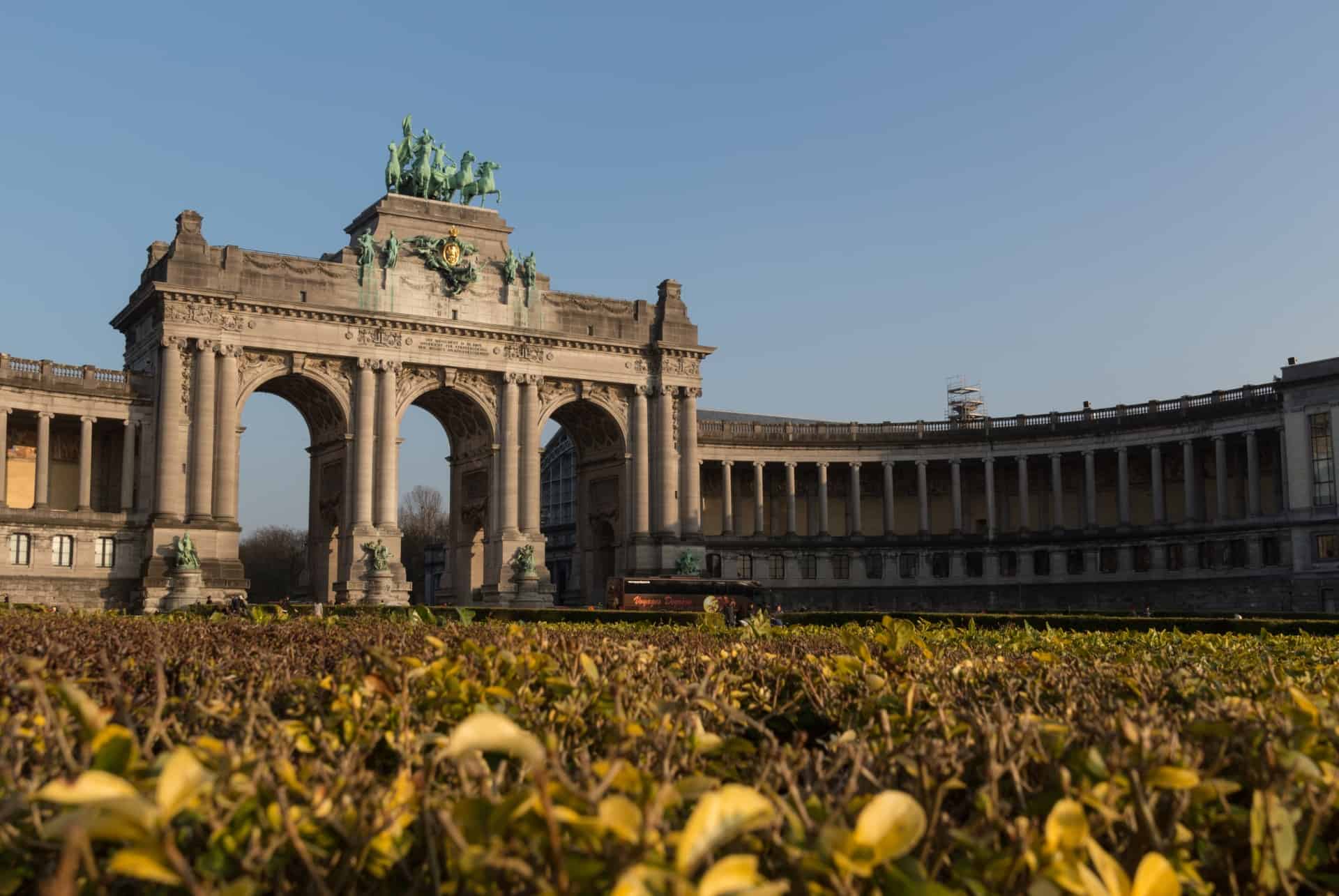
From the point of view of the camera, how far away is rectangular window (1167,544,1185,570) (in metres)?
82.7

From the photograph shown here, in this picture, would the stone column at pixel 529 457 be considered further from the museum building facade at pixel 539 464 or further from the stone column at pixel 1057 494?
the stone column at pixel 1057 494

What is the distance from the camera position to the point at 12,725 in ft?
18.4

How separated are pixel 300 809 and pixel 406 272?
73751 millimetres

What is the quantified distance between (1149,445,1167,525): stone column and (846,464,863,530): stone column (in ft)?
65.3

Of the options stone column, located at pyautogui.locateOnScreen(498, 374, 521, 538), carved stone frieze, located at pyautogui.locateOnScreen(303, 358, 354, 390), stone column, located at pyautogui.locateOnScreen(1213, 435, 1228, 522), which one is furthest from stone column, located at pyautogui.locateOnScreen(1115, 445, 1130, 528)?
carved stone frieze, located at pyautogui.locateOnScreen(303, 358, 354, 390)

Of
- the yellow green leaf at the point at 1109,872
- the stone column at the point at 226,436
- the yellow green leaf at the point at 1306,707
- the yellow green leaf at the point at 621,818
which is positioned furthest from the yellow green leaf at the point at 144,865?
the stone column at the point at 226,436

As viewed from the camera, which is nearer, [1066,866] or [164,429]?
[1066,866]

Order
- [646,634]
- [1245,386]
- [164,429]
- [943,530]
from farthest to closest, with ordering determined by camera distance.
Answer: [943,530] < [1245,386] < [164,429] < [646,634]

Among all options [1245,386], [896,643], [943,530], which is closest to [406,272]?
[943,530]

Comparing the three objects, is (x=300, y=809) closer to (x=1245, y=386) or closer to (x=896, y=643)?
(x=896, y=643)

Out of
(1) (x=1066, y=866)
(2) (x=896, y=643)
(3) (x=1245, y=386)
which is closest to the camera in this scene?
(1) (x=1066, y=866)

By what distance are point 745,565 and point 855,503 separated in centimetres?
915

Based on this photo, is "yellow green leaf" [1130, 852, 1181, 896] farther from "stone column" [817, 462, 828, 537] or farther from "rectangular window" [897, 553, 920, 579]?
"rectangular window" [897, 553, 920, 579]

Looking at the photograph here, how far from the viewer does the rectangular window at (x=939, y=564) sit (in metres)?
91.4
